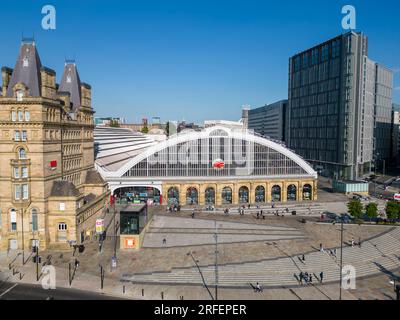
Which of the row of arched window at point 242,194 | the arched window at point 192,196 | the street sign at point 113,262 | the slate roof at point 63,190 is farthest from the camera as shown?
the arched window at point 192,196

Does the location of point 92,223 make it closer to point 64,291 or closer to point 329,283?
point 64,291

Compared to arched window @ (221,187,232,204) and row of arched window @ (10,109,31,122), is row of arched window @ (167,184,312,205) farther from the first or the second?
row of arched window @ (10,109,31,122)

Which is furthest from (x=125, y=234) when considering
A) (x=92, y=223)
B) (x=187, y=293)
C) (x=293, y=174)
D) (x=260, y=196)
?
(x=293, y=174)

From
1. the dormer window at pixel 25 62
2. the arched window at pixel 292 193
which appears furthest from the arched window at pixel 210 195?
the dormer window at pixel 25 62

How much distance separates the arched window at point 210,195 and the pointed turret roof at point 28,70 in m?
43.1

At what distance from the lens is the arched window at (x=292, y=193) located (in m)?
85.9

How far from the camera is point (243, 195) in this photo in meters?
83.7

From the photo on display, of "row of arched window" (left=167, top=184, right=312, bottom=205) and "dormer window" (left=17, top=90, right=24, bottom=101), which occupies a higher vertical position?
"dormer window" (left=17, top=90, right=24, bottom=101)

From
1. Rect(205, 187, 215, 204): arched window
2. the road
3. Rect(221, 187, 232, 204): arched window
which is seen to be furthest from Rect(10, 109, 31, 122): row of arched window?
Rect(221, 187, 232, 204): arched window

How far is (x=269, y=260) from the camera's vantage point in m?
47.2

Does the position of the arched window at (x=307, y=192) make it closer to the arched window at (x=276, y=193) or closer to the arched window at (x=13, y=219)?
the arched window at (x=276, y=193)

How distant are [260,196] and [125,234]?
139 ft

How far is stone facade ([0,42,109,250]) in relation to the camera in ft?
Result: 164

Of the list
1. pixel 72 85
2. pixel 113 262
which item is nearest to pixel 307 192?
pixel 113 262
